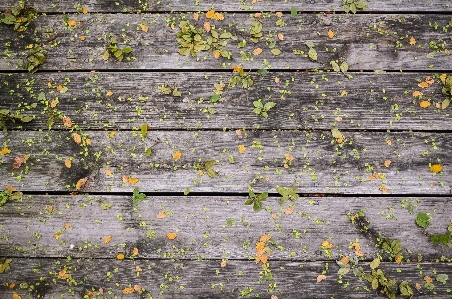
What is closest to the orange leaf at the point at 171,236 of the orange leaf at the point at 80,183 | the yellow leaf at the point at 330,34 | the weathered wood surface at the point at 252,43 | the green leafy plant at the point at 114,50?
the orange leaf at the point at 80,183

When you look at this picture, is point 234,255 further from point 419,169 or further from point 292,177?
point 419,169

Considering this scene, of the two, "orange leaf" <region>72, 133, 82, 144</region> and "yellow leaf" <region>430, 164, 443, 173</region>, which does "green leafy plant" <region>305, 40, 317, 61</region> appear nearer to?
"yellow leaf" <region>430, 164, 443, 173</region>

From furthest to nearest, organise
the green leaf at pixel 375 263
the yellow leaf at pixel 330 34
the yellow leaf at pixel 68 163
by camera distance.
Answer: the yellow leaf at pixel 330 34 < the yellow leaf at pixel 68 163 < the green leaf at pixel 375 263

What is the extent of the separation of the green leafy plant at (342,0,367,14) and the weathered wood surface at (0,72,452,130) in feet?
1.40

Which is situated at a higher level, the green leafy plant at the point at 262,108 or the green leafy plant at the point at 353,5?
the green leafy plant at the point at 353,5

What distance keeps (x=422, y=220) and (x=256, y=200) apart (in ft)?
3.11

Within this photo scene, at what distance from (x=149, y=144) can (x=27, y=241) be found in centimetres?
89

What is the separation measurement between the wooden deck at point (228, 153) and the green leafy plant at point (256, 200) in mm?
24

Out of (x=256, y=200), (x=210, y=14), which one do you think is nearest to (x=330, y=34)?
(x=210, y=14)

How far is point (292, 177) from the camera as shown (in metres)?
2.23

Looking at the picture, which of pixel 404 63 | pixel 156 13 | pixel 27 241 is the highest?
pixel 156 13

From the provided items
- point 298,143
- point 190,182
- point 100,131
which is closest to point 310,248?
point 298,143

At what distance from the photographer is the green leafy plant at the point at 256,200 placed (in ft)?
7.21

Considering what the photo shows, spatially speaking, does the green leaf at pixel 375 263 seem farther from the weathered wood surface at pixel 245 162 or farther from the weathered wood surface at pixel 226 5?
the weathered wood surface at pixel 226 5
